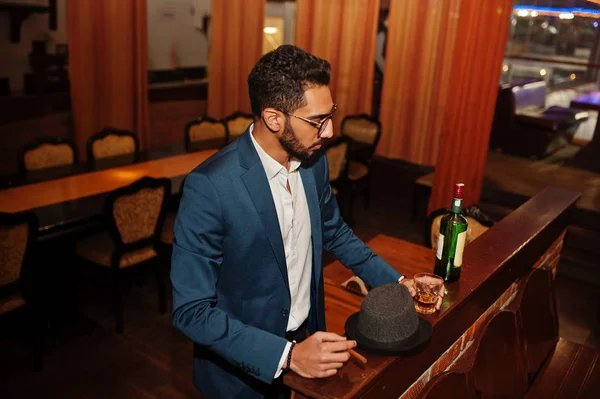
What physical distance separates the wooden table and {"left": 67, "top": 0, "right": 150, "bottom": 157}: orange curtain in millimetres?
1986

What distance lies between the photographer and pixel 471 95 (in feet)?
14.1

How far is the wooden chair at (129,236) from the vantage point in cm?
305

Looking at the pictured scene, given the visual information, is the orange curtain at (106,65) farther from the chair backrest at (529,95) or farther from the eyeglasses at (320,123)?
the eyeglasses at (320,123)

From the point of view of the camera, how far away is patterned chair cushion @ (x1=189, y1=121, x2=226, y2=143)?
4.91 metres

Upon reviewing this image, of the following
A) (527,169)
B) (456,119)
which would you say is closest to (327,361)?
(456,119)

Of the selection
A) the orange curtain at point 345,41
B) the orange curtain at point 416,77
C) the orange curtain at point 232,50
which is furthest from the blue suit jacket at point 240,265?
the orange curtain at point 232,50

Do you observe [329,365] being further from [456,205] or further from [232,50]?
[232,50]

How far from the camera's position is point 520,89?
23.5ft

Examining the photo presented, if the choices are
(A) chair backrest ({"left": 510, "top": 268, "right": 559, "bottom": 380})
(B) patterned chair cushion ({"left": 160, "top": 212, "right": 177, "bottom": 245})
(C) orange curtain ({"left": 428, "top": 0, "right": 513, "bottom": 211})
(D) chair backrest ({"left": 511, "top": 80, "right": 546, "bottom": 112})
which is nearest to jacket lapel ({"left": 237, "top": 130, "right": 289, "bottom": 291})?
(A) chair backrest ({"left": 510, "top": 268, "right": 559, "bottom": 380})

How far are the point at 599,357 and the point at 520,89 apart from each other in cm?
552

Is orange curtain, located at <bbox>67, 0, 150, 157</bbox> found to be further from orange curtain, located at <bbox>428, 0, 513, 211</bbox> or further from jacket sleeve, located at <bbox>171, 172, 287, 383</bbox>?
jacket sleeve, located at <bbox>171, 172, 287, 383</bbox>

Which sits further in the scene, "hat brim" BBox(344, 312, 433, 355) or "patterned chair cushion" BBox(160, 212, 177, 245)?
"patterned chair cushion" BBox(160, 212, 177, 245)

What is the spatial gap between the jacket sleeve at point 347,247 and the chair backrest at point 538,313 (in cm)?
87

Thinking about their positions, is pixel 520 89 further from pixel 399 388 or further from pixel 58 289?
pixel 399 388
